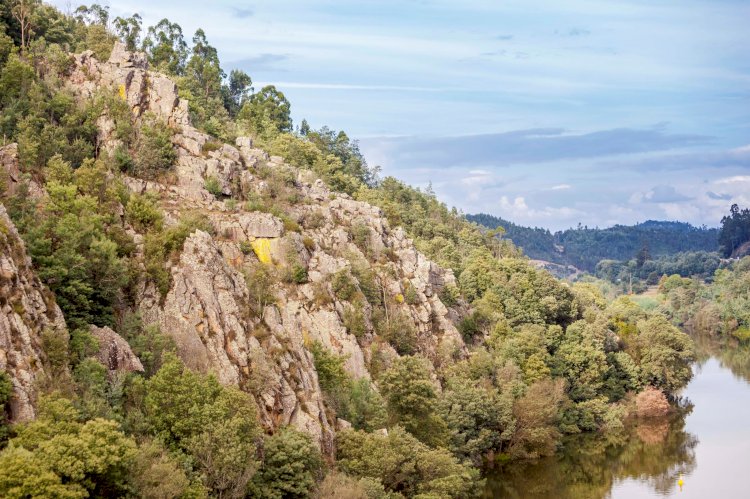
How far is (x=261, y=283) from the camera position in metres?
60.2

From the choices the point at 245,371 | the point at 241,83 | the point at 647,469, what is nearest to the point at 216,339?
the point at 245,371

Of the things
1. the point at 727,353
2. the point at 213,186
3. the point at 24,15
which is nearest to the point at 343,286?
the point at 213,186

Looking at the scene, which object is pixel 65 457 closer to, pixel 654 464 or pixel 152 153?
pixel 152 153

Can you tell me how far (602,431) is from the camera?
87062 mm

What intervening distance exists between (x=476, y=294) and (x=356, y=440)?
4283 centimetres

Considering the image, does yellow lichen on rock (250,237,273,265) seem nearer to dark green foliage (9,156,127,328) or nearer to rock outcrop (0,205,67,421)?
dark green foliage (9,156,127,328)

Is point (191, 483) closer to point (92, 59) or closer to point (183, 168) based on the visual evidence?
point (183, 168)

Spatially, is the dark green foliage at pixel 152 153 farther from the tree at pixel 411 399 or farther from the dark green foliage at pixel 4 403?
the dark green foliage at pixel 4 403

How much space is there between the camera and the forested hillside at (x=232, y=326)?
41844 millimetres

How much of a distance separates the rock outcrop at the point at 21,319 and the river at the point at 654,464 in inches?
1478

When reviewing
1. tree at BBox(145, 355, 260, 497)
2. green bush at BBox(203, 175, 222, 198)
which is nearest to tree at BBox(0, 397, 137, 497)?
tree at BBox(145, 355, 260, 497)

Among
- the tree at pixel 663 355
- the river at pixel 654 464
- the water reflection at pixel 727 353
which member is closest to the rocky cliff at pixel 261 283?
the river at pixel 654 464

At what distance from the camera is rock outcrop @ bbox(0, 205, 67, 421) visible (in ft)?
125

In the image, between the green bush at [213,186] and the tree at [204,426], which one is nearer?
the tree at [204,426]
